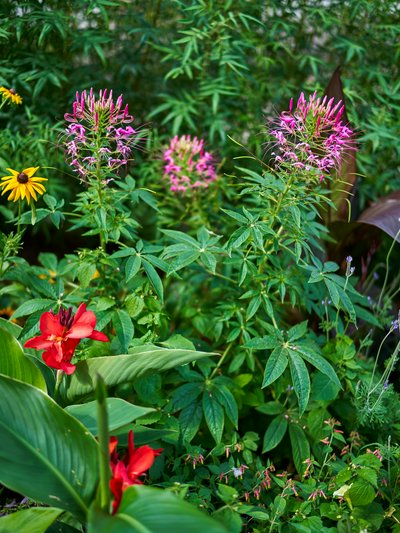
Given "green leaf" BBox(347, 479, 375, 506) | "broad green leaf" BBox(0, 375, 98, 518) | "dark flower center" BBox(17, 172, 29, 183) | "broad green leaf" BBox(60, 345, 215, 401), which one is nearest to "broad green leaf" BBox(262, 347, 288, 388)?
"broad green leaf" BBox(60, 345, 215, 401)

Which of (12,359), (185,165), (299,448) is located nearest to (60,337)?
(12,359)

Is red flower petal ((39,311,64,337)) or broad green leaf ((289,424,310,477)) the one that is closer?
red flower petal ((39,311,64,337))

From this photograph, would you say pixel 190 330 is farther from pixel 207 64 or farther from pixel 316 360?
pixel 207 64

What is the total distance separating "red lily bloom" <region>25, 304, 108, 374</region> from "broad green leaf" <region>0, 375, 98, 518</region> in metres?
0.11

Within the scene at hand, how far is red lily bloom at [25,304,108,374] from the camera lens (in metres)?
1.38

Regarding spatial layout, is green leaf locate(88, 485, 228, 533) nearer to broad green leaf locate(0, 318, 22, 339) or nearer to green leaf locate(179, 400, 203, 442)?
green leaf locate(179, 400, 203, 442)

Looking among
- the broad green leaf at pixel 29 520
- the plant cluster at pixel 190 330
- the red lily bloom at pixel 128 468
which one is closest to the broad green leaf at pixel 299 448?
the plant cluster at pixel 190 330

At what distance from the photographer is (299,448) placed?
167 cm

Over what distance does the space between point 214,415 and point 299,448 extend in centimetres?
24

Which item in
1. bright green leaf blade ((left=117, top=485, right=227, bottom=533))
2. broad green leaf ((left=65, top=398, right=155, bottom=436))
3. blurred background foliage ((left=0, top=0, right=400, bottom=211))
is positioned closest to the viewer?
bright green leaf blade ((left=117, top=485, right=227, bottom=533))

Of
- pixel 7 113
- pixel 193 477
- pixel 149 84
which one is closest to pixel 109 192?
pixel 193 477

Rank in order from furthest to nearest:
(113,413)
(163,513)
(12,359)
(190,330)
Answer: (190,330) < (12,359) < (113,413) < (163,513)

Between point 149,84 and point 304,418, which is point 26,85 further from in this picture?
point 304,418

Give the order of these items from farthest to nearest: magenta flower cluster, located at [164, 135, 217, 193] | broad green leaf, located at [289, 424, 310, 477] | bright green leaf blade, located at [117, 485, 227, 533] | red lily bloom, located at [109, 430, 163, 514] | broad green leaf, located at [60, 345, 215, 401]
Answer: magenta flower cluster, located at [164, 135, 217, 193], broad green leaf, located at [289, 424, 310, 477], broad green leaf, located at [60, 345, 215, 401], red lily bloom, located at [109, 430, 163, 514], bright green leaf blade, located at [117, 485, 227, 533]
